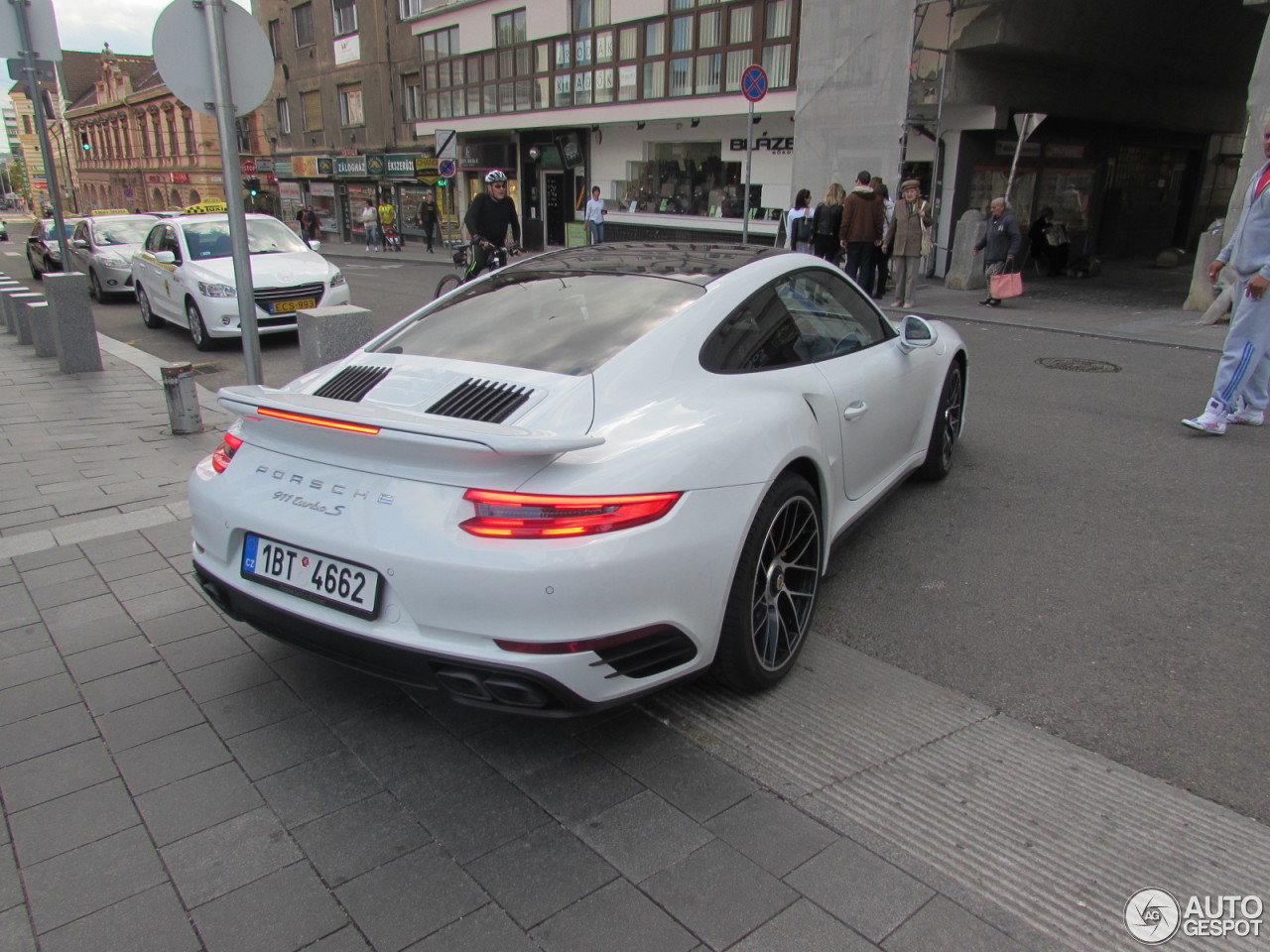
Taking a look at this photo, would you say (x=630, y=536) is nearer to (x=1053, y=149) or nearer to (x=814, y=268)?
(x=814, y=268)

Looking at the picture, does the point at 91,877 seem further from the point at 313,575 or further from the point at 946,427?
the point at 946,427

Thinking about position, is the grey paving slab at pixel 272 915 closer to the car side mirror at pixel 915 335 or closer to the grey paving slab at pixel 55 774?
the grey paving slab at pixel 55 774

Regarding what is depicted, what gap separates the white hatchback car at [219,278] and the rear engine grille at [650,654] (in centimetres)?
866

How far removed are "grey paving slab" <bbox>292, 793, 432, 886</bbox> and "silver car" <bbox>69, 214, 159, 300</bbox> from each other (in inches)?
609

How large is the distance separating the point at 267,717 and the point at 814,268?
288 centimetres

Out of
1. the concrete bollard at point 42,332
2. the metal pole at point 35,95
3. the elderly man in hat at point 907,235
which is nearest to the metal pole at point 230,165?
the metal pole at point 35,95

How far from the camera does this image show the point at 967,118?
55.0 ft

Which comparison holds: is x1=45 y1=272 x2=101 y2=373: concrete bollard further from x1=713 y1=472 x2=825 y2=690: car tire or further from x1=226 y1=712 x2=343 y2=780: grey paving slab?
x1=713 y1=472 x2=825 y2=690: car tire

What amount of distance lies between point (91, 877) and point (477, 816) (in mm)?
975

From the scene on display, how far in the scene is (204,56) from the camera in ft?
15.5

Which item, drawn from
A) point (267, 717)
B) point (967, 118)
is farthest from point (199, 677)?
point (967, 118)

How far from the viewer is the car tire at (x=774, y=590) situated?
276 cm

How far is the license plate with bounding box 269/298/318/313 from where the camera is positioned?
10.5 m

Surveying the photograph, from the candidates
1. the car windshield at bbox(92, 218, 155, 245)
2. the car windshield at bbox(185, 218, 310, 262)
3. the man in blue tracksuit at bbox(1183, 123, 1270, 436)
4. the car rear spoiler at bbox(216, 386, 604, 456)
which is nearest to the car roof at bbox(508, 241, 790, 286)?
the car rear spoiler at bbox(216, 386, 604, 456)
